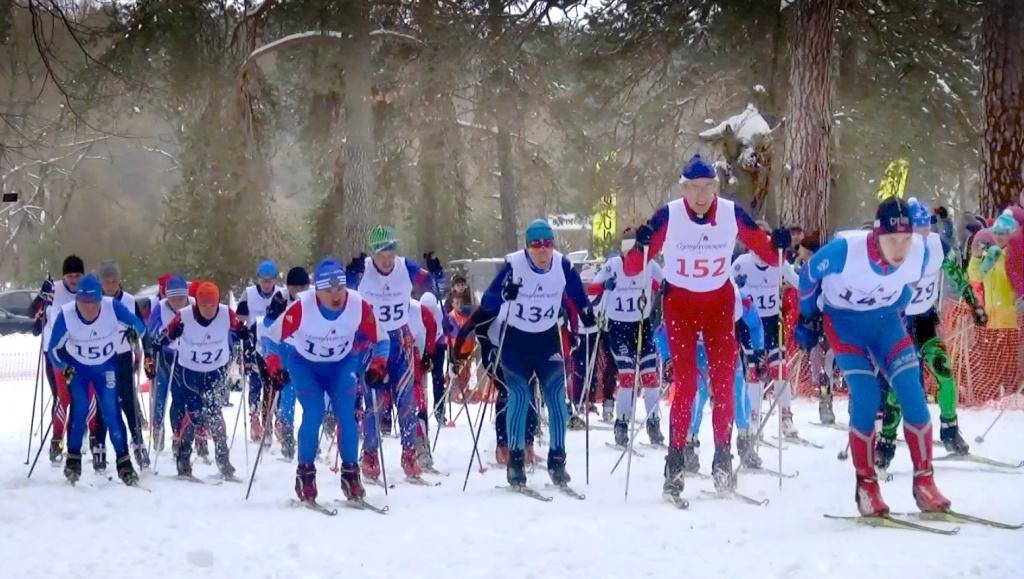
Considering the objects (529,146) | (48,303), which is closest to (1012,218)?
(48,303)

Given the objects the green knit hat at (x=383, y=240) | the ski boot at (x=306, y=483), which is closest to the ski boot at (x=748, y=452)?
the ski boot at (x=306, y=483)

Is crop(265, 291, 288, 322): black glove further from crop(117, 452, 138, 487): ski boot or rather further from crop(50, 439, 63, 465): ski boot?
crop(50, 439, 63, 465): ski boot

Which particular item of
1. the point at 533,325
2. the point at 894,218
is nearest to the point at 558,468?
the point at 533,325

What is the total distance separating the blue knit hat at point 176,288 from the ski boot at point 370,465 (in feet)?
8.43

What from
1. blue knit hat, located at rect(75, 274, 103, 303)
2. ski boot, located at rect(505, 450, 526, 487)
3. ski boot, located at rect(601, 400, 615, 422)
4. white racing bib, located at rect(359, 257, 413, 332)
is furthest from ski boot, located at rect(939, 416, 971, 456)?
blue knit hat, located at rect(75, 274, 103, 303)

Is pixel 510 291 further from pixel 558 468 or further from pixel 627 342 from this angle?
pixel 627 342

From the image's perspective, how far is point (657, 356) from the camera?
10.3m

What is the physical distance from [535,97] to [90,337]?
1251 centimetres

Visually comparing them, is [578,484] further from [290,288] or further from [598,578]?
[290,288]

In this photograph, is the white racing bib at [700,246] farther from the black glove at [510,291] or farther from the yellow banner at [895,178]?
the yellow banner at [895,178]

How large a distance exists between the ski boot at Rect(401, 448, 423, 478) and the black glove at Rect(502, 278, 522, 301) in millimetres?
1732

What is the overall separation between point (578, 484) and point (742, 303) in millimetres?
1848

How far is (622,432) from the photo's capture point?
32.6 ft

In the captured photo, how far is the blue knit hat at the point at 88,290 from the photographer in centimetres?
892
